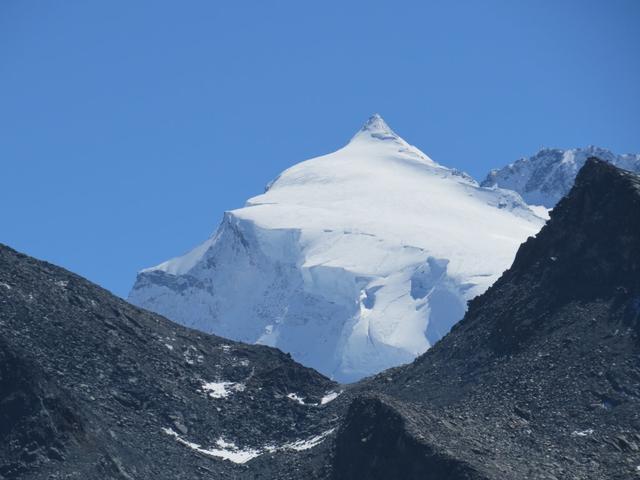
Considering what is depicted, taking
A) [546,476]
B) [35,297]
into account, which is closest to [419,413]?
[546,476]

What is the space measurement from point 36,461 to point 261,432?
28510mm

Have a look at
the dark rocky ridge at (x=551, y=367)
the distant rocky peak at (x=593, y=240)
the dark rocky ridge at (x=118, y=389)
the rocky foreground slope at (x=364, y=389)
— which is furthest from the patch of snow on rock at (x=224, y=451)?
the distant rocky peak at (x=593, y=240)

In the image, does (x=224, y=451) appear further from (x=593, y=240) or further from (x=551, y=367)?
(x=593, y=240)

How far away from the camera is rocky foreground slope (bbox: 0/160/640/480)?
12706 centimetres

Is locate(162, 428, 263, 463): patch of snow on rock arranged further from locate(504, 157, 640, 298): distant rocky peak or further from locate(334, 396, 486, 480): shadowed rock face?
locate(504, 157, 640, 298): distant rocky peak

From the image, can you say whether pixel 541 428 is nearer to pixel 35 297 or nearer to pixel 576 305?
pixel 576 305

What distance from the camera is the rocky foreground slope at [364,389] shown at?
127m

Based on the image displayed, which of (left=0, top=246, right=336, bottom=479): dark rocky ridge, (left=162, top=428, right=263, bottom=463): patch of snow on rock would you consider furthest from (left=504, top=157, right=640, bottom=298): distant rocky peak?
(left=162, top=428, right=263, bottom=463): patch of snow on rock

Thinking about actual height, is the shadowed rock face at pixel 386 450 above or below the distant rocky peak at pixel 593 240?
below

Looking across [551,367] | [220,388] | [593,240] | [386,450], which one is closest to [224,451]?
[220,388]

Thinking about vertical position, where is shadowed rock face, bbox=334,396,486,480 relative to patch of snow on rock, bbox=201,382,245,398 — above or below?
below

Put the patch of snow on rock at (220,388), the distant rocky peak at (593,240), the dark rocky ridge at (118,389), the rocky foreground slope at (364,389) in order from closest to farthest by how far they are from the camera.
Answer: the rocky foreground slope at (364,389) → the dark rocky ridge at (118,389) → the distant rocky peak at (593,240) → the patch of snow on rock at (220,388)

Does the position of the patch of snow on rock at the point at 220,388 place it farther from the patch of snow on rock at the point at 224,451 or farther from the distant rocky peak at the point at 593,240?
the distant rocky peak at the point at 593,240

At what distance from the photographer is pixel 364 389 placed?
15750 centimetres
